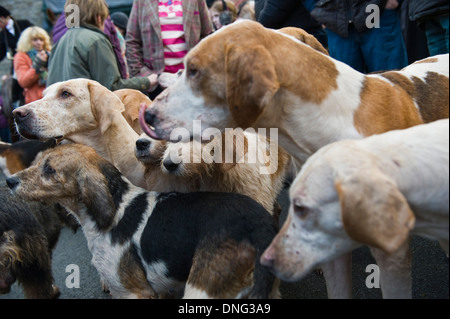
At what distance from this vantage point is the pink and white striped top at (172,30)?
174 inches

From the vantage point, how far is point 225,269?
221 centimetres

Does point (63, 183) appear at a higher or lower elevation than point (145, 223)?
higher

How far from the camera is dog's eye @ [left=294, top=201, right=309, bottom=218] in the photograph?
1835 millimetres

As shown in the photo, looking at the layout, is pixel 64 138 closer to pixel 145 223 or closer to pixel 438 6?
pixel 145 223

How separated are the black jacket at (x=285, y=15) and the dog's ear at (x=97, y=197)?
8.35 feet

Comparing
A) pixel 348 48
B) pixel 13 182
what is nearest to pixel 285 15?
pixel 348 48

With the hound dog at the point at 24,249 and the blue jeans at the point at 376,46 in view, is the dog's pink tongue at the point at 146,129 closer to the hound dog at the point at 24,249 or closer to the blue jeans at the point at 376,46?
the hound dog at the point at 24,249

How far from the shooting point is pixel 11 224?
306 cm

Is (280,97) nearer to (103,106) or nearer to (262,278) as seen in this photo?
(262,278)

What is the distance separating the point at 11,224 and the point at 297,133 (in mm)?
2025

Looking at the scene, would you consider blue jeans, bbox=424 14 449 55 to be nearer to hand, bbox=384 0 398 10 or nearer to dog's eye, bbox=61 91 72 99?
hand, bbox=384 0 398 10

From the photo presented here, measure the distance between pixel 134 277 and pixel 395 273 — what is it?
4.52 feet

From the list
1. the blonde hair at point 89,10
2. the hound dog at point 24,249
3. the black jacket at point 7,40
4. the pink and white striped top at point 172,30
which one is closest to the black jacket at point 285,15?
the pink and white striped top at point 172,30
